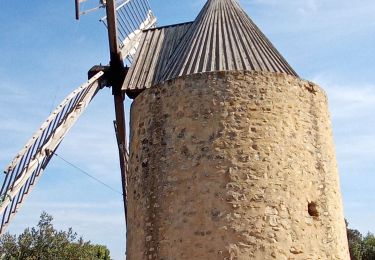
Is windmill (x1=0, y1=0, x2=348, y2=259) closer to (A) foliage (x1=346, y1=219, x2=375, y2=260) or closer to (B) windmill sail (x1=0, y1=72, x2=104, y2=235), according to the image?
(B) windmill sail (x1=0, y1=72, x2=104, y2=235)

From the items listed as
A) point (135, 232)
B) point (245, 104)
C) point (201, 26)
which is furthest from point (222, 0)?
point (135, 232)

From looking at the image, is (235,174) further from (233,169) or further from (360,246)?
(360,246)

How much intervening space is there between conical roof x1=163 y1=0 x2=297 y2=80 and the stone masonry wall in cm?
58

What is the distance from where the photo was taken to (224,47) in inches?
251

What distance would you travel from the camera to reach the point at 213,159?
5.14 metres

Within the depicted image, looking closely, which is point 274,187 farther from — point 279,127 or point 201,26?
point 201,26

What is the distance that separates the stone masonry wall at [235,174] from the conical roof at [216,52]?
59 cm

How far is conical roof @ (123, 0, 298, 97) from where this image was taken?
20.1ft

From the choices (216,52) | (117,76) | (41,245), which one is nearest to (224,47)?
(216,52)

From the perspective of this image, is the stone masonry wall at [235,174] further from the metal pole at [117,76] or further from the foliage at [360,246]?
the foliage at [360,246]

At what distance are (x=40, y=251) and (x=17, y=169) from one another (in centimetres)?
820

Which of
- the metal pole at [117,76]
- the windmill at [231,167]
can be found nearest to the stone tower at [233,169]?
the windmill at [231,167]

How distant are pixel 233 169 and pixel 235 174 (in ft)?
0.18

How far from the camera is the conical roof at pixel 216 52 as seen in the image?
6117 millimetres
